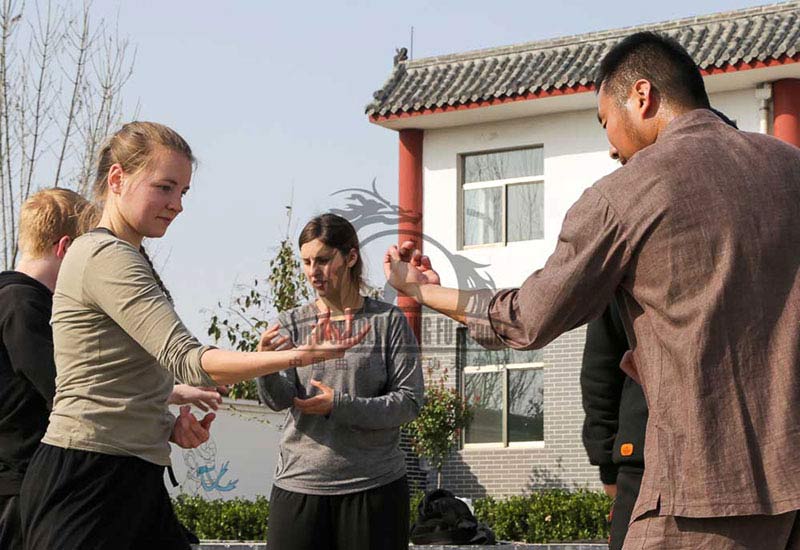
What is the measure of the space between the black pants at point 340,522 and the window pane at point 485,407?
1921cm

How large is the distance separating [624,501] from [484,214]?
20.7m

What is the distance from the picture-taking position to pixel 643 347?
3396mm

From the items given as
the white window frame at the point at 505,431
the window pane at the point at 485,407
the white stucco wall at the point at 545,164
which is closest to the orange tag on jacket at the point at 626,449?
the white stucco wall at the point at 545,164

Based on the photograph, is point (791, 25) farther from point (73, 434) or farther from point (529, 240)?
point (73, 434)

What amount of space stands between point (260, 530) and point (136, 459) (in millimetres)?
12492

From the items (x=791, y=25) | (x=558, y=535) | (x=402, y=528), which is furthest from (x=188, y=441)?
(x=791, y=25)

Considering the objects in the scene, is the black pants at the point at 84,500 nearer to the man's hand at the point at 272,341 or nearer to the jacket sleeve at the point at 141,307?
the jacket sleeve at the point at 141,307

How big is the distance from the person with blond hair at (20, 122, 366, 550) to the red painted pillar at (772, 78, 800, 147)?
19.9 meters

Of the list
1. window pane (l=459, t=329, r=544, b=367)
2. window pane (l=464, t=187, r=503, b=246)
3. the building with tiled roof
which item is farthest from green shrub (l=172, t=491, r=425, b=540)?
window pane (l=464, t=187, r=503, b=246)

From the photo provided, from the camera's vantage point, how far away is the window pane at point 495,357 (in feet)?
80.6

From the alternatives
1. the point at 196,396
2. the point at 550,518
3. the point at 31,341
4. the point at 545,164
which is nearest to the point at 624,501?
the point at 196,396

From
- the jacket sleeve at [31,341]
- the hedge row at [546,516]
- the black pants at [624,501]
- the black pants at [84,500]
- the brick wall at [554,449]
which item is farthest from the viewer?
the brick wall at [554,449]

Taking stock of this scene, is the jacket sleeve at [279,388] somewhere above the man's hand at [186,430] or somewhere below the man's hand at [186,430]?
above

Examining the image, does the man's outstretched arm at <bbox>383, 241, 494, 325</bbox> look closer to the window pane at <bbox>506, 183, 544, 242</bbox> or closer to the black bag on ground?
the black bag on ground
